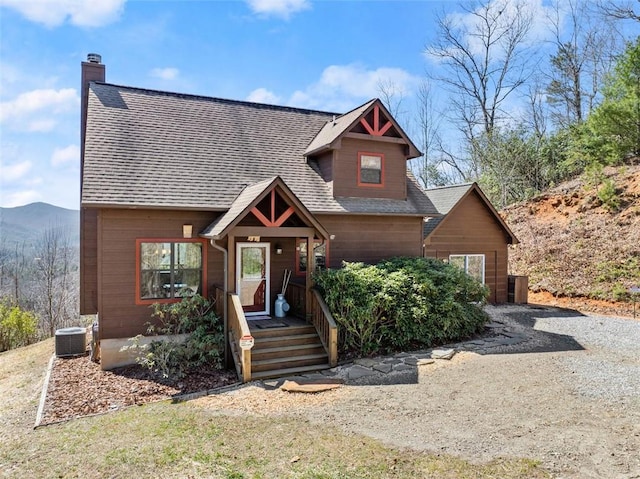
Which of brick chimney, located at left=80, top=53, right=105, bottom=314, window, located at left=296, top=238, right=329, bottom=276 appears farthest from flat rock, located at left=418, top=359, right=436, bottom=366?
brick chimney, located at left=80, top=53, right=105, bottom=314

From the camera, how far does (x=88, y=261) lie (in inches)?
460

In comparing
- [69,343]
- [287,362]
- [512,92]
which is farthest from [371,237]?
[512,92]

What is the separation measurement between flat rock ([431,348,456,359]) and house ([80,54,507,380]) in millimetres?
2467

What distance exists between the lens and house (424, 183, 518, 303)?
603 inches

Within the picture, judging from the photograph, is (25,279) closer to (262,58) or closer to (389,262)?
(262,58)

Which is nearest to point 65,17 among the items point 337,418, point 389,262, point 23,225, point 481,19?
point 389,262

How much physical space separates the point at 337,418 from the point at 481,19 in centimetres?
3102

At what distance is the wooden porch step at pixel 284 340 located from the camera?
30.9ft

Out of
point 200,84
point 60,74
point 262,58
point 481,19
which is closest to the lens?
point 60,74

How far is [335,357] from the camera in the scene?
30.7 feet

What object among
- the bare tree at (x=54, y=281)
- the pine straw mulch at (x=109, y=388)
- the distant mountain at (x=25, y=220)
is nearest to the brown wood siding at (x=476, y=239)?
the pine straw mulch at (x=109, y=388)

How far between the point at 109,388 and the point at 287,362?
3.68m

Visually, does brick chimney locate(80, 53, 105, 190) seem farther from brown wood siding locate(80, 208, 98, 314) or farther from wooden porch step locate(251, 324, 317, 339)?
wooden porch step locate(251, 324, 317, 339)

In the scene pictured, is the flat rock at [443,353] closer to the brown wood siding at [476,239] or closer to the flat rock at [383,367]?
the flat rock at [383,367]
